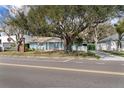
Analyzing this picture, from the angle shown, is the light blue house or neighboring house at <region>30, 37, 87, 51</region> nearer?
neighboring house at <region>30, 37, 87, 51</region>

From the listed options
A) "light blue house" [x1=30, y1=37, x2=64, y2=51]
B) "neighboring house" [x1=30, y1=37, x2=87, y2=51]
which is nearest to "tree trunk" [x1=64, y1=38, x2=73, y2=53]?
"neighboring house" [x1=30, y1=37, x2=87, y2=51]

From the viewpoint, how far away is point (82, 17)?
28219 mm

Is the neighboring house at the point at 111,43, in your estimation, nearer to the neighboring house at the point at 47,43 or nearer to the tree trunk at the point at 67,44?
the neighboring house at the point at 47,43

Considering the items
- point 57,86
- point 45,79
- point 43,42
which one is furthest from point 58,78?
point 43,42

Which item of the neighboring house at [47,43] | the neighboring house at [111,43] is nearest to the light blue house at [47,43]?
the neighboring house at [47,43]

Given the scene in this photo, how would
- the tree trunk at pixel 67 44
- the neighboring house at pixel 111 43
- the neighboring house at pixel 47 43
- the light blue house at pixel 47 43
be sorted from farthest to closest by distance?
the light blue house at pixel 47 43
the neighboring house at pixel 47 43
the neighboring house at pixel 111 43
the tree trunk at pixel 67 44

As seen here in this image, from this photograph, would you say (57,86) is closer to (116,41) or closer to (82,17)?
(82,17)

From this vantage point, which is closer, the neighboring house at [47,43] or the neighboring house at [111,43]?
the neighboring house at [111,43]

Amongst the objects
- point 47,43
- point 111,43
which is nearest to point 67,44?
point 111,43

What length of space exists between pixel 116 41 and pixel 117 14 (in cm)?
2220

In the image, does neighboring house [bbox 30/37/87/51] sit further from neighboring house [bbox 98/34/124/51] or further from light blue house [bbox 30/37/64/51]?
neighboring house [bbox 98/34/124/51]

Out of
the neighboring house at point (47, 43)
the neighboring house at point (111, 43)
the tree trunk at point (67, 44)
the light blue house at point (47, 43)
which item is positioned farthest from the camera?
the light blue house at point (47, 43)

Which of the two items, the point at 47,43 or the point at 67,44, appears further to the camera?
the point at 47,43

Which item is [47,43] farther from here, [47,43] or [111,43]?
[111,43]
